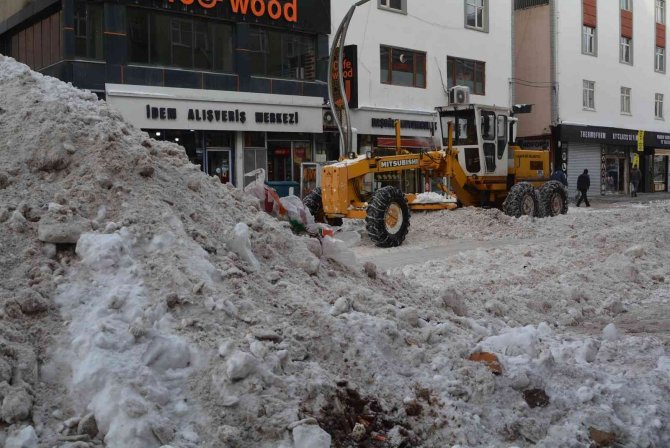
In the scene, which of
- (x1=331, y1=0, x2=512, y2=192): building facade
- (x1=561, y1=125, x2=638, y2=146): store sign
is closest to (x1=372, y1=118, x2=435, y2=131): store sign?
(x1=331, y1=0, x2=512, y2=192): building facade

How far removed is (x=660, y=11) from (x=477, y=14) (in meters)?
17.2

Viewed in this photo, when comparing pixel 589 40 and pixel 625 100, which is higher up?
pixel 589 40

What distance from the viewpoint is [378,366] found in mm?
4461

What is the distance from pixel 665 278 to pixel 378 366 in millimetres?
6366

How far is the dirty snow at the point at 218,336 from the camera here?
377cm

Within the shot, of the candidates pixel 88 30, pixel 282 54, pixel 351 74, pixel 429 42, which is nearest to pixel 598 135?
pixel 429 42

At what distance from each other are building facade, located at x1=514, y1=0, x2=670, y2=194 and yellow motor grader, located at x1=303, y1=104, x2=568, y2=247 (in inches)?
631

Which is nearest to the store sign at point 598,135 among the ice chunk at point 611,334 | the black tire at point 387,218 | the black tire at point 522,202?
the black tire at point 522,202

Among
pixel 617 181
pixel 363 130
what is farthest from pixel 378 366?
pixel 617 181

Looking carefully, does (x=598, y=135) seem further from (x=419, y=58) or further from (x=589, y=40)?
(x=419, y=58)

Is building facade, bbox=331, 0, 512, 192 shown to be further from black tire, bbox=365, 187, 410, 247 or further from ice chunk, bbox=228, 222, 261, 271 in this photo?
ice chunk, bbox=228, 222, 261, 271

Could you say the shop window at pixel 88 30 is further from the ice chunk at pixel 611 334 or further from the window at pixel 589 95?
the window at pixel 589 95

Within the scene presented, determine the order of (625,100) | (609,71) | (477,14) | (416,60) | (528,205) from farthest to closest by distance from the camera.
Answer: (625,100) < (609,71) < (477,14) < (416,60) < (528,205)

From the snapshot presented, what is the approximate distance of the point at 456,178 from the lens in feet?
54.3
